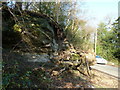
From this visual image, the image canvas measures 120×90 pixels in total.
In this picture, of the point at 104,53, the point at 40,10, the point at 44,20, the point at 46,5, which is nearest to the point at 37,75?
the point at 44,20

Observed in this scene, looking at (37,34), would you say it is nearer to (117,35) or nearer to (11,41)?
(11,41)

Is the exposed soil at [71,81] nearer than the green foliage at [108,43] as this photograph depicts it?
Yes

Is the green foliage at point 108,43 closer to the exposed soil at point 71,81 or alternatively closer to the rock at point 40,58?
the exposed soil at point 71,81

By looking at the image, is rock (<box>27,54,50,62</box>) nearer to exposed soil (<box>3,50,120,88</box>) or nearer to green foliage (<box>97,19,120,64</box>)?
exposed soil (<box>3,50,120,88</box>)

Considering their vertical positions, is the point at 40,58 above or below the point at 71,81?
above

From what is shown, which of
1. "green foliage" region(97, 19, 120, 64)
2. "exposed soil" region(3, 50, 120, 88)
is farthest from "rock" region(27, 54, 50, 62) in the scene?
"green foliage" region(97, 19, 120, 64)

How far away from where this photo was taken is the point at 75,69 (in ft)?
10.9

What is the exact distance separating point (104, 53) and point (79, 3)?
7.21m

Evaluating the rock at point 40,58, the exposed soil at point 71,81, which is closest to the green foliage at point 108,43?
the exposed soil at point 71,81

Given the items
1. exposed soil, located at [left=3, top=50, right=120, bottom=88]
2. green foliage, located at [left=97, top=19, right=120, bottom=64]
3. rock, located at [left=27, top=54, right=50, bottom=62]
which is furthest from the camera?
green foliage, located at [left=97, top=19, right=120, bottom=64]

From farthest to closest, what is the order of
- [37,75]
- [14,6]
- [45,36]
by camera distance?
[45,36], [14,6], [37,75]

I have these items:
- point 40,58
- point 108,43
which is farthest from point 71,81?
point 108,43

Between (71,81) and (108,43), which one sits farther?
(108,43)

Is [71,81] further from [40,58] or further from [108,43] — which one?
[108,43]
